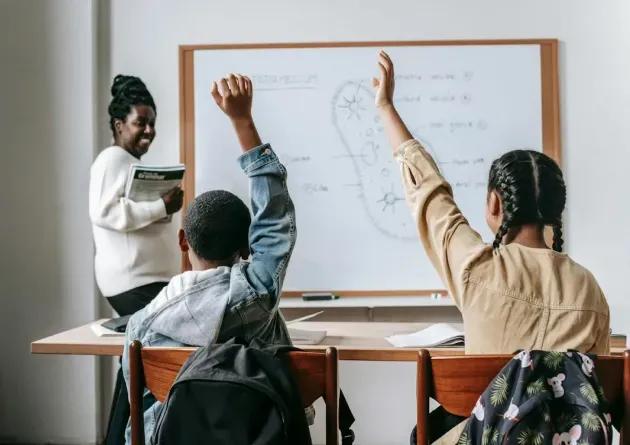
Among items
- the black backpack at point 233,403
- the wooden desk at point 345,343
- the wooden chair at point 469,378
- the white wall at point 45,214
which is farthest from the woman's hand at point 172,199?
the wooden chair at point 469,378

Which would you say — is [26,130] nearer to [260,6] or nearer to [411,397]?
[260,6]

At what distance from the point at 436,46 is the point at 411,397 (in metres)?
1.56

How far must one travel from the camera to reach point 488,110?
3188mm

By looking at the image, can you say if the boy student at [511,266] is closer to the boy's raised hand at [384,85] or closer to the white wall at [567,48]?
the boy's raised hand at [384,85]

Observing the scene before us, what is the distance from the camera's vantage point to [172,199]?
2.80m

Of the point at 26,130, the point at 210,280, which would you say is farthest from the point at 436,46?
the point at 210,280

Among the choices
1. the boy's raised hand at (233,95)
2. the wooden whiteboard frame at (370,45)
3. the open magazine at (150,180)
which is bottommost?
the open magazine at (150,180)

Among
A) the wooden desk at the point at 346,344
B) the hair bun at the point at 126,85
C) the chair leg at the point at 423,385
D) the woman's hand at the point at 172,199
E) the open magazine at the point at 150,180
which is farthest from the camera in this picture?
the hair bun at the point at 126,85

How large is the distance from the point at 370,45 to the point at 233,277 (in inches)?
78.8

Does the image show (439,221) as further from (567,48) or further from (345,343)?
(567,48)

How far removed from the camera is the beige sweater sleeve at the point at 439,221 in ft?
4.57

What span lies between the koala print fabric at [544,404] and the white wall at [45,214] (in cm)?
241

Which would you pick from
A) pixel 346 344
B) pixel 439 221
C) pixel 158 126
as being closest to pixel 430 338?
pixel 346 344

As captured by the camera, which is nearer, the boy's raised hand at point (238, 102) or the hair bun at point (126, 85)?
the boy's raised hand at point (238, 102)
